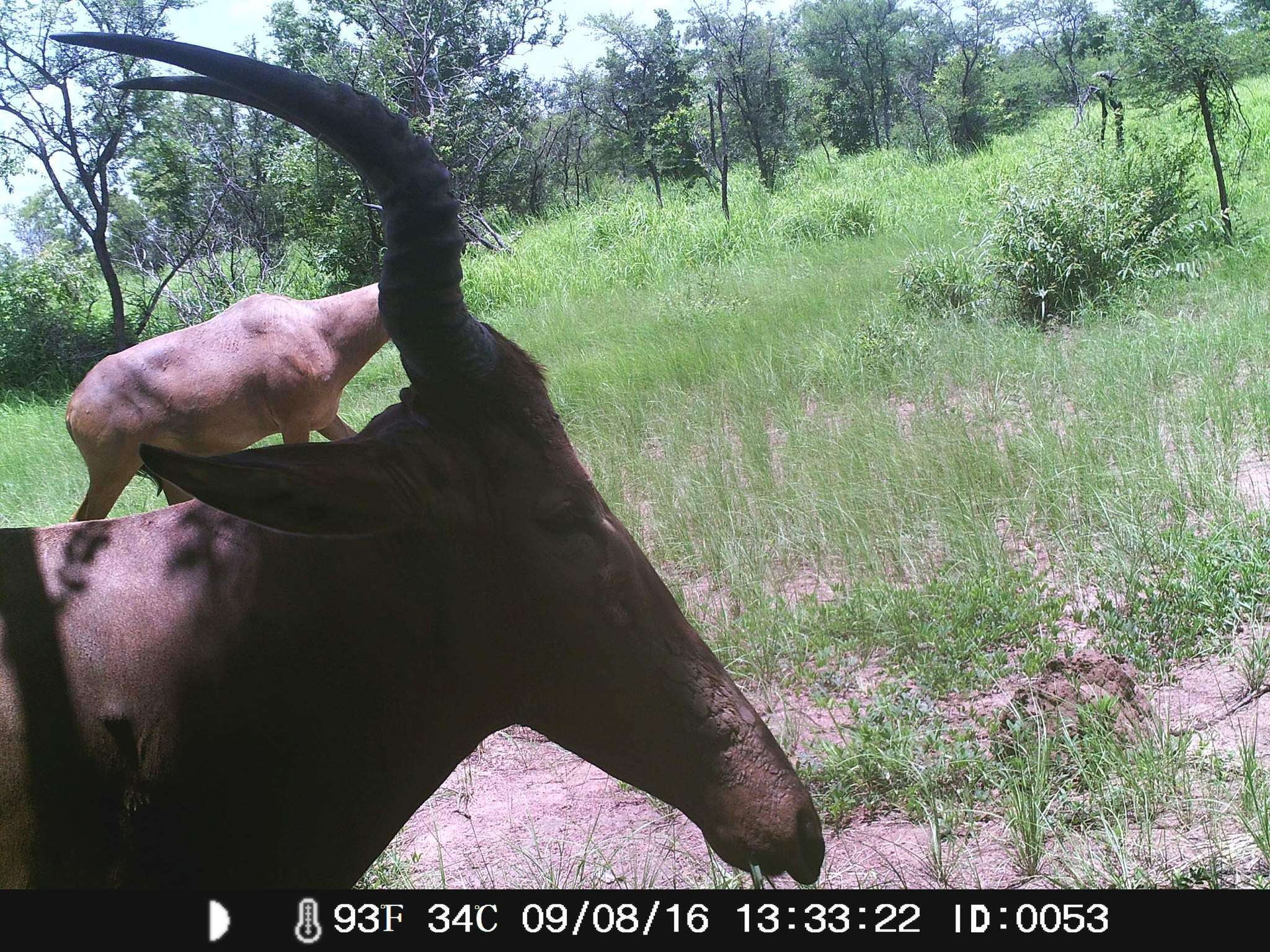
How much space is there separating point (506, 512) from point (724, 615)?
277cm

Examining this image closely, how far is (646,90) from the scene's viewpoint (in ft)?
71.6

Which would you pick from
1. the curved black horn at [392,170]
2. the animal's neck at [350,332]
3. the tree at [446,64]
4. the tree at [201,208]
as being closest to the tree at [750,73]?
the tree at [446,64]

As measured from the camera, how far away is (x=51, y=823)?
63.8 inches

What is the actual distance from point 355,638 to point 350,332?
469cm

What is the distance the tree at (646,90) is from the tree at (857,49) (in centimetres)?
878

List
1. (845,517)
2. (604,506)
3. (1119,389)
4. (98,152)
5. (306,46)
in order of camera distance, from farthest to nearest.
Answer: (306,46) < (98,152) < (1119,389) < (845,517) < (604,506)

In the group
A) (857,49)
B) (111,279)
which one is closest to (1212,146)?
(111,279)

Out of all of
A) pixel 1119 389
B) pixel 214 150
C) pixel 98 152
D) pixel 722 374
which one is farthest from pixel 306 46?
pixel 1119 389

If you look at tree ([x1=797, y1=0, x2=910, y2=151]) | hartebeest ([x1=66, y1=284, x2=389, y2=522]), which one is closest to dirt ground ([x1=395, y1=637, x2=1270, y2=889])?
hartebeest ([x1=66, y1=284, x2=389, y2=522])

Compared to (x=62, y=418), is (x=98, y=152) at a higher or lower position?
higher

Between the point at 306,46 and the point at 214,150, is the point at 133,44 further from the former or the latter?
the point at 306,46

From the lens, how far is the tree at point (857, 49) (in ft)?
97.0

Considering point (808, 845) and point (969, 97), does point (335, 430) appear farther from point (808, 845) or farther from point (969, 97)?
point (969, 97)

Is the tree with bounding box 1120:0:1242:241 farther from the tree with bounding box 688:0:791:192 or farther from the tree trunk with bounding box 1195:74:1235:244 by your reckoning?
the tree with bounding box 688:0:791:192
